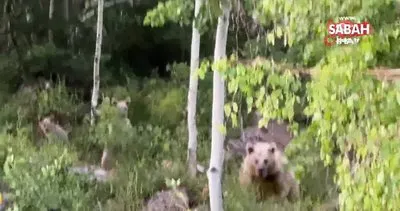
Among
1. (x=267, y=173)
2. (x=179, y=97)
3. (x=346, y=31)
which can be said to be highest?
(x=346, y=31)

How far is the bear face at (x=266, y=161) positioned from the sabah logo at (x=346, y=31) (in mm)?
1954

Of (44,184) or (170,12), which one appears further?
(44,184)

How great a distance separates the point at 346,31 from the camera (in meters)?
2.59

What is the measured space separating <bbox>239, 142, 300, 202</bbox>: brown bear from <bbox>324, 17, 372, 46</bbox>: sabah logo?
195cm

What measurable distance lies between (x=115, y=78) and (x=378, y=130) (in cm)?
467

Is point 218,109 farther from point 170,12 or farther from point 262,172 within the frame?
point 262,172

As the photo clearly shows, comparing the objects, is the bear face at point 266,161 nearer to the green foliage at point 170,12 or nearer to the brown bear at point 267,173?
the brown bear at point 267,173

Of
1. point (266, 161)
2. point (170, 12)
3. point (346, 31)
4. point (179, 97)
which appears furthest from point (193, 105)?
point (346, 31)

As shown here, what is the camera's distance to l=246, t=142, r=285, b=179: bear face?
181 inches

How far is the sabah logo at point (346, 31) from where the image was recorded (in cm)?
251

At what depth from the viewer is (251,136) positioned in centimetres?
544

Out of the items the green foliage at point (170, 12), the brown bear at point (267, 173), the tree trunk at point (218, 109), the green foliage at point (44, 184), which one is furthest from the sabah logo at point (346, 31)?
the green foliage at point (44, 184)

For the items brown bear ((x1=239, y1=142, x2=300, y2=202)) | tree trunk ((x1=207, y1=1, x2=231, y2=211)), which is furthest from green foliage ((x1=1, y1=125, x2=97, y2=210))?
brown bear ((x1=239, y1=142, x2=300, y2=202))

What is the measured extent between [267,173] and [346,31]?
2.15m
